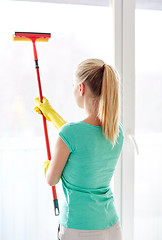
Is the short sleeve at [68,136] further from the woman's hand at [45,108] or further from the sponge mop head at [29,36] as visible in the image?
the sponge mop head at [29,36]

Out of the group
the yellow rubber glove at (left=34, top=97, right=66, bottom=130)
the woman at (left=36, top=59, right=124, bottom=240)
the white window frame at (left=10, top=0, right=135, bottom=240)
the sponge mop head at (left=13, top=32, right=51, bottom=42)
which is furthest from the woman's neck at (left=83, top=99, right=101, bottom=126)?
the white window frame at (left=10, top=0, right=135, bottom=240)

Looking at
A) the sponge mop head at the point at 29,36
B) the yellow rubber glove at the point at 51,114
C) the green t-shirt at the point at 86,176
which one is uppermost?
the sponge mop head at the point at 29,36

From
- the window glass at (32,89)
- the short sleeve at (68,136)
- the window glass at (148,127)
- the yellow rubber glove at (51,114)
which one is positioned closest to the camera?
the short sleeve at (68,136)

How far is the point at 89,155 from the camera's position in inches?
44.8

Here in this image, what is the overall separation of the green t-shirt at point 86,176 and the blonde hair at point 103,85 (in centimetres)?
4

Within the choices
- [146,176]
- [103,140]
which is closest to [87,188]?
[103,140]

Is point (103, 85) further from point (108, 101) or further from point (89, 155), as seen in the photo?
point (89, 155)

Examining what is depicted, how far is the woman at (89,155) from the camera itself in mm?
1138

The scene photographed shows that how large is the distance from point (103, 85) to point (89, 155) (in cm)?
26

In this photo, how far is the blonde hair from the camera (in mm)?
1139

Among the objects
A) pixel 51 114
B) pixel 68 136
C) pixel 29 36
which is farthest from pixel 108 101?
Answer: pixel 29 36

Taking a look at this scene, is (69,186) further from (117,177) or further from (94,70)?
(117,177)

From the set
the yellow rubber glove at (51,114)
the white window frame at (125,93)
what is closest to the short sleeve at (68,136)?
the yellow rubber glove at (51,114)

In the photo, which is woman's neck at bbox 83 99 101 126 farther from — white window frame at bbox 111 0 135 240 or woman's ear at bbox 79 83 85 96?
white window frame at bbox 111 0 135 240
